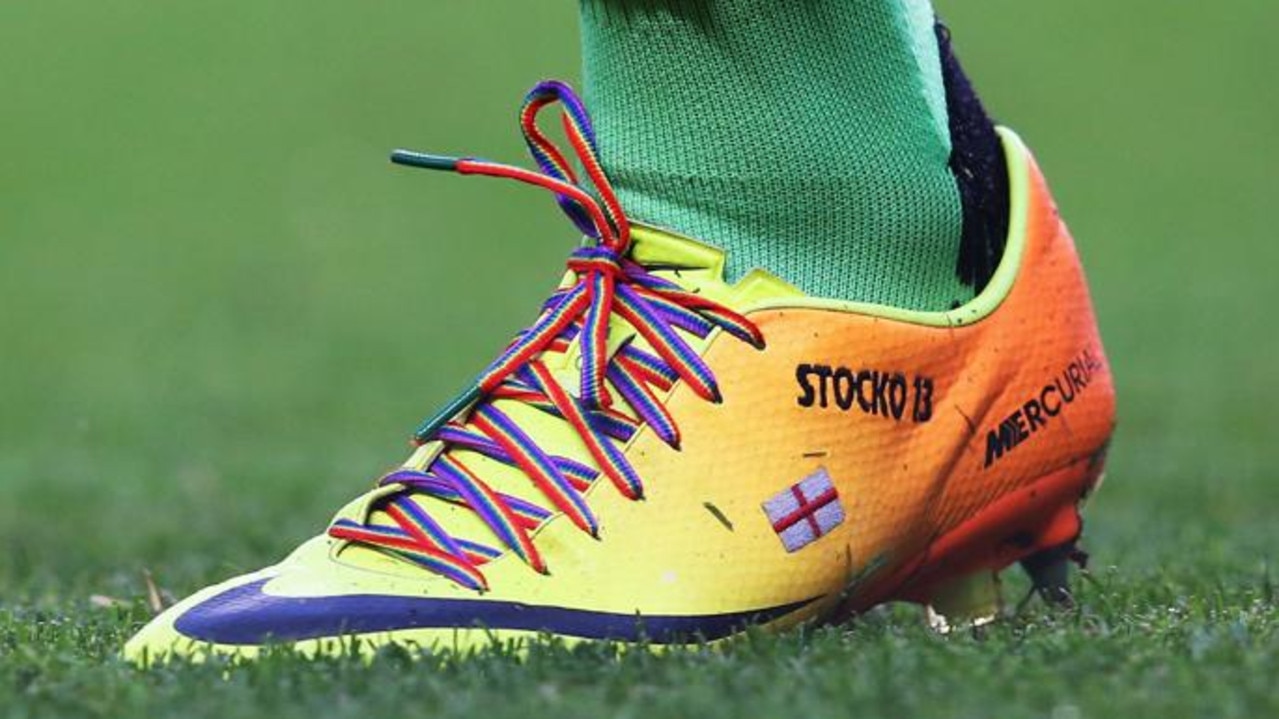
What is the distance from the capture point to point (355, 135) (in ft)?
45.9

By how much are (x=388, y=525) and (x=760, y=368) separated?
1.22ft

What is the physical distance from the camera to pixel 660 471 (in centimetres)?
206

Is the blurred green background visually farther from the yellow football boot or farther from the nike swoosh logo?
the nike swoosh logo

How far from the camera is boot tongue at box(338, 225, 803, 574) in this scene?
207 cm

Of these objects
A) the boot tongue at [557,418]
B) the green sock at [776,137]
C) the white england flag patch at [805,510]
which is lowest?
the white england flag patch at [805,510]

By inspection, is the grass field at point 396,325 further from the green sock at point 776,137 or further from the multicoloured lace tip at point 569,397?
the green sock at point 776,137

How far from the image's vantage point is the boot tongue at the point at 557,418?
2.07 meters

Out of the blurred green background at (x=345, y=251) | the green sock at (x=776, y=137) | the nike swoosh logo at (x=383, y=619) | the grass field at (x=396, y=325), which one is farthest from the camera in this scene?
the blurred green background at (x=345, y=251)

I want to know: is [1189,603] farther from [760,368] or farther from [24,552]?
[24,552]

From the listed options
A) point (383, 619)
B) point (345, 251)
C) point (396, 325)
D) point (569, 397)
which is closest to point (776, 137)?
point (569, 397)

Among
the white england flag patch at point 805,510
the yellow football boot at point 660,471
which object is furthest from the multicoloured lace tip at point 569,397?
the white england flag patch at point 805,510

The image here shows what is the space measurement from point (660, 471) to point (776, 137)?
14.0 inches

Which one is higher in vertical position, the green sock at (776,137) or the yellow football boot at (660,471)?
the green sock at (776,137)

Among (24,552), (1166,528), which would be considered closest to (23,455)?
(24,552)
